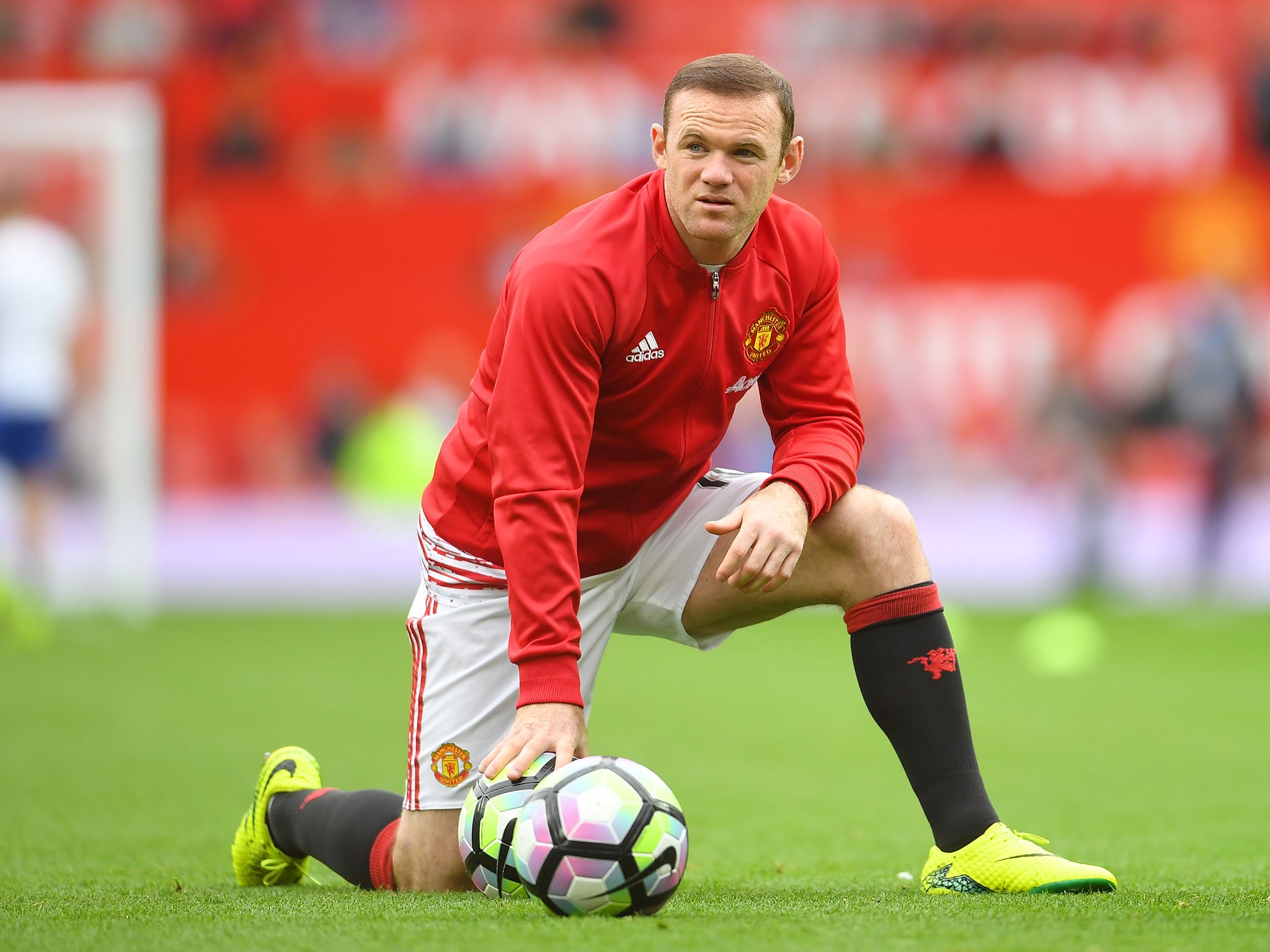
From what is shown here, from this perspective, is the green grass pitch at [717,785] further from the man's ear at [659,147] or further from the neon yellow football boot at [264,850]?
the man's ear at [659,147]

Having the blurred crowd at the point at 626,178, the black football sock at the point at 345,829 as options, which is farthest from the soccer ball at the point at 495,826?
the blurred crowd at the point at 626,178

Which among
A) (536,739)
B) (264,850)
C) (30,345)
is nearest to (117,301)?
(30,345)

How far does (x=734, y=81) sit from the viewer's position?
319 centimetres

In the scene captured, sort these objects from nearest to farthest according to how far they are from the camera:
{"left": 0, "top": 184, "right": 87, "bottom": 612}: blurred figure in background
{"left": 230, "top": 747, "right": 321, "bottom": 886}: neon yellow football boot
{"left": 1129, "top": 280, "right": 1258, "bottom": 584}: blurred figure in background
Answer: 1. {"left": 230, "top": 747, "right": 321, "bottom": 886}: neon yellow football boot
2. {"left": 0, "top": 184, "right": 87, "bottom": 612}: blurred figure in background
3. {"left": 1129, "top": 280, "right": 1258, "bottom": 584}: blurred figure in background

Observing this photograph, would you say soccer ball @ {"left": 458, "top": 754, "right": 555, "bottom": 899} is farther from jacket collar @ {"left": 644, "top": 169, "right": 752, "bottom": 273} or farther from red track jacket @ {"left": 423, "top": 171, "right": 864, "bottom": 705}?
jacket collar @ {"left": 644, "top": 169, "right": 752, "bottom": 273}

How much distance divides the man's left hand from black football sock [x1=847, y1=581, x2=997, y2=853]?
27cm

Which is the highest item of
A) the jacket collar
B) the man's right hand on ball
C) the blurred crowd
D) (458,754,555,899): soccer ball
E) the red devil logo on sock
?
the blurred crowd

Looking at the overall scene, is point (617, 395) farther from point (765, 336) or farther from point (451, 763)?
point (451, 763)

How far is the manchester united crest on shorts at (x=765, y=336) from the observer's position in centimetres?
347

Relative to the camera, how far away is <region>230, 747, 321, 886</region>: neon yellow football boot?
146 inches

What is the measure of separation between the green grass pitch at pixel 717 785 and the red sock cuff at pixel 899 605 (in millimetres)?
539

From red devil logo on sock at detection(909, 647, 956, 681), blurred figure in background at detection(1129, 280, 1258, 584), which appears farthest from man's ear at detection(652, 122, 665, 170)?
blurred figure in background at detection(1129, 280, 1258, 584)

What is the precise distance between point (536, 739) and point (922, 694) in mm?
834

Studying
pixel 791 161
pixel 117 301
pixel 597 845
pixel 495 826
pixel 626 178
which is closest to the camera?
pixel 597 845
